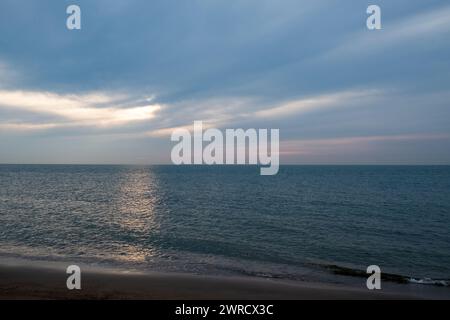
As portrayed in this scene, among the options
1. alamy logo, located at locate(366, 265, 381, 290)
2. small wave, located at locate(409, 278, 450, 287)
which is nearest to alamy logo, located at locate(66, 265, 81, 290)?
alamy logo, located at locate(366, 265, 381, 290)

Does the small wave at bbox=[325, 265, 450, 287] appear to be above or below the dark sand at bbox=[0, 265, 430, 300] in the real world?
below

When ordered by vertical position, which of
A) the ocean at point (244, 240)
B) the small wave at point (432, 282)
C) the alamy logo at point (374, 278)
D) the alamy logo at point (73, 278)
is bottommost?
the small wave at point (432, 282)

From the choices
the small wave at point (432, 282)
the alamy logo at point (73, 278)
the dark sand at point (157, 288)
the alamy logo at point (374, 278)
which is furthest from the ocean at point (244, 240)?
the alamy logo at point (73, 278)

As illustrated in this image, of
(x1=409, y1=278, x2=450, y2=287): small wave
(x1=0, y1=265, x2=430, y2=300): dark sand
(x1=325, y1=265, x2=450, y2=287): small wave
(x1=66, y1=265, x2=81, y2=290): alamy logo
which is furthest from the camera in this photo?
(x1=325, y1=265, x2=450, y2=287): small wave

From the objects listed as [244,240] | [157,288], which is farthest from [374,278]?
[157,288]

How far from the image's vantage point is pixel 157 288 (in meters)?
17.1

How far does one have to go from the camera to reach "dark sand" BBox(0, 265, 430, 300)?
16.0 meters

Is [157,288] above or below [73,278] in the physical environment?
below

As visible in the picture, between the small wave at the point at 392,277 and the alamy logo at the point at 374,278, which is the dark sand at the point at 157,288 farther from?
the small wave at the point at 392,277

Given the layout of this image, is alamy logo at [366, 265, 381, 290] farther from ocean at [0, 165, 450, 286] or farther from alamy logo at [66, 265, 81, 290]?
alamy logo at [66, 265, 81, 290]

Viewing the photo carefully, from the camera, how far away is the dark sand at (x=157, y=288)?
52.4ft

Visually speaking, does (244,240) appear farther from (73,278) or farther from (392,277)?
(73,278)
